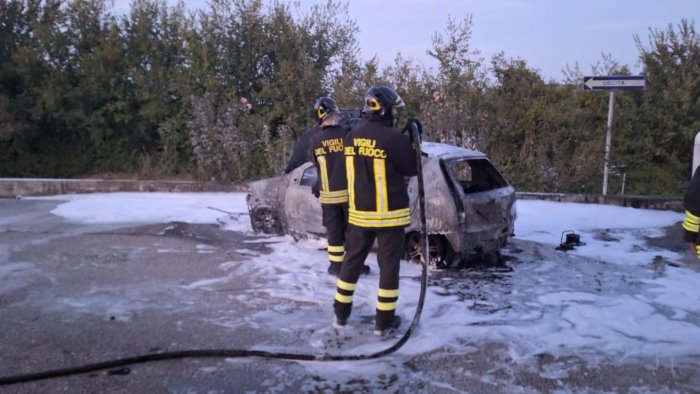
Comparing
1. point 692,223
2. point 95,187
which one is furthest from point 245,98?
point 692,223

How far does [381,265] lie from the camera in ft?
15.6

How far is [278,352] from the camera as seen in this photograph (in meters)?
4.35

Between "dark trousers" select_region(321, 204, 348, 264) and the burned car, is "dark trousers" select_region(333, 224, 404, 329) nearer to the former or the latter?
"dark trousers" select_region(321, 204, 348, 264)

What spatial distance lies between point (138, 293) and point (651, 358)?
4545 millimetres

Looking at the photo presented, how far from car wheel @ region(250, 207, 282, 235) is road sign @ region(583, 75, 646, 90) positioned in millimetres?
6825

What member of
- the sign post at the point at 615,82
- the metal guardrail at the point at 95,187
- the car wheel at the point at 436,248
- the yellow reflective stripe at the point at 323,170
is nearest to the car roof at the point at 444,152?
the car wheel at the point at 436,248

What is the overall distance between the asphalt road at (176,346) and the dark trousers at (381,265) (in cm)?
49

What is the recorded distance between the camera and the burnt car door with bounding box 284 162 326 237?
25.3 ft

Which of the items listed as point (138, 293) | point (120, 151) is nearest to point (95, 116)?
point (120, 151)

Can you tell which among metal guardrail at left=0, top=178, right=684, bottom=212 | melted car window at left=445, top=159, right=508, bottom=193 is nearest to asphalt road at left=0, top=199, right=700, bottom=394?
melted car window at left=445, top=159, right=508, bottom=193

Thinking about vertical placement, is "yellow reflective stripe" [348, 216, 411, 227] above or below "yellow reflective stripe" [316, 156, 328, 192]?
below

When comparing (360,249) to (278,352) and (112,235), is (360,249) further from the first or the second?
(112,235)

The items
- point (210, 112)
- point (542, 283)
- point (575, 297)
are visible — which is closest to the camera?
point (575, 297)

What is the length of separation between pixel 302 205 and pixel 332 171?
6.17ft
